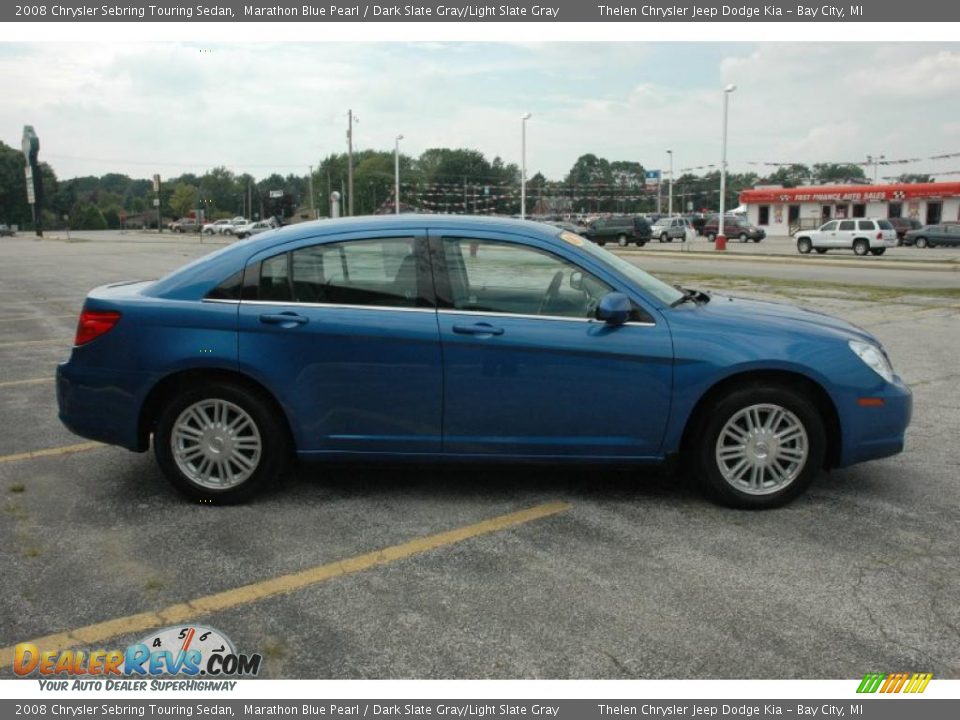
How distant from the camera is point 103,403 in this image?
470 centimetres

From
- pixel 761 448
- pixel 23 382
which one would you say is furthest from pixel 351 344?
pixel 23 382

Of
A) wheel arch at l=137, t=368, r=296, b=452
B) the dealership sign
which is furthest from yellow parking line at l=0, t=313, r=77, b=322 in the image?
the dealership sign

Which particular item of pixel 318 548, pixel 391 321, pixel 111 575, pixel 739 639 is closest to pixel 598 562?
pixel 739 639

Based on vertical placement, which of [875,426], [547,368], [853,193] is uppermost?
[853,193]

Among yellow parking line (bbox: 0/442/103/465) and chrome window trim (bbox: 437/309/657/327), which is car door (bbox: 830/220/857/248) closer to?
chrome window trim (bbox: 437/309/657/327)

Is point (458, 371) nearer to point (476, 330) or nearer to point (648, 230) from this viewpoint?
point (476, 330)

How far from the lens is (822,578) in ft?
12.3

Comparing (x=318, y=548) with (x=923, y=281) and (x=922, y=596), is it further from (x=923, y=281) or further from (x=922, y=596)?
(x=923, y=281)

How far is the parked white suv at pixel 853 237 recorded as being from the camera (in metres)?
38.2

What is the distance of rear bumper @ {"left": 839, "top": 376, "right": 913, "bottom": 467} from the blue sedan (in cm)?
1

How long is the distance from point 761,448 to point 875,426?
638 mm

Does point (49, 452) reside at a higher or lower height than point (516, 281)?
lower

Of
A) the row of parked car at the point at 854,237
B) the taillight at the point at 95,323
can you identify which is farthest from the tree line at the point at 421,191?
the taillight at the point at 95,323
